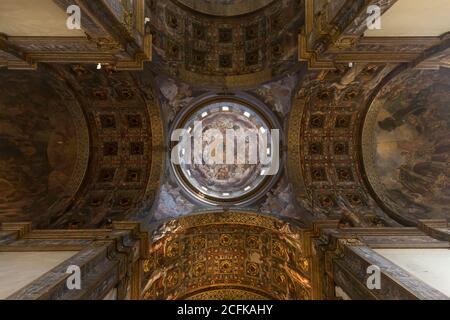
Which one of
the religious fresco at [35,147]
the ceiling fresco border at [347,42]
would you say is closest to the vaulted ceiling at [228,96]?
the religious fresco at [35,147]

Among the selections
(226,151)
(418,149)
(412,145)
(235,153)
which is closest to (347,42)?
(412,145)

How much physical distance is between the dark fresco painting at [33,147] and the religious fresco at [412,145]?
13.4 metres

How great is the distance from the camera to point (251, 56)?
14.6m

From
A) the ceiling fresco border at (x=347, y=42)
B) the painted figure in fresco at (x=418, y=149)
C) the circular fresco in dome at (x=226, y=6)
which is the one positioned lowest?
the painted figure in fresco at (x=418, y=149)

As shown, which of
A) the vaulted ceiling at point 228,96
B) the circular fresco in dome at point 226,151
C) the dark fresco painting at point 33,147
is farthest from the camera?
the circular fresco in dome at point 226,151

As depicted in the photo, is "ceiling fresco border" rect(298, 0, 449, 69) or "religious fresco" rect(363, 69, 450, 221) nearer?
"ceiling fresco border" rect(298, 0, 449, 69)

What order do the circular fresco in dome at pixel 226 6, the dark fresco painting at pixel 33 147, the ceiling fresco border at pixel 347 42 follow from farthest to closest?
1. the circular fresco in dome at pixel 226 6
2. the dark fresco painting at pixel 33 147
3. the ceiling fresco border at pixel 347 42

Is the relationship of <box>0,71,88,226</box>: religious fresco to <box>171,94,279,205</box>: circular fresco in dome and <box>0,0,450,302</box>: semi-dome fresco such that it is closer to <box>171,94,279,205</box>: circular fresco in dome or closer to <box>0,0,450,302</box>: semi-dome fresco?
<box>0,0,450,302</box>: semi-dome fresco

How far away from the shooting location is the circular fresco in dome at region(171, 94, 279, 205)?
1481 cm

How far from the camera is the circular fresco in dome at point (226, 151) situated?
48.6 ft

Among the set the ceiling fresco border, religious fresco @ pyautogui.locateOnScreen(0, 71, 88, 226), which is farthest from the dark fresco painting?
the ceiling fresco border

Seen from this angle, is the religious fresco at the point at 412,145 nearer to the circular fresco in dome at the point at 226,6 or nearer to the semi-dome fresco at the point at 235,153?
the semi-dome fresco at the point at 235,153

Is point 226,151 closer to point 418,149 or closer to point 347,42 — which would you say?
point 418,149
